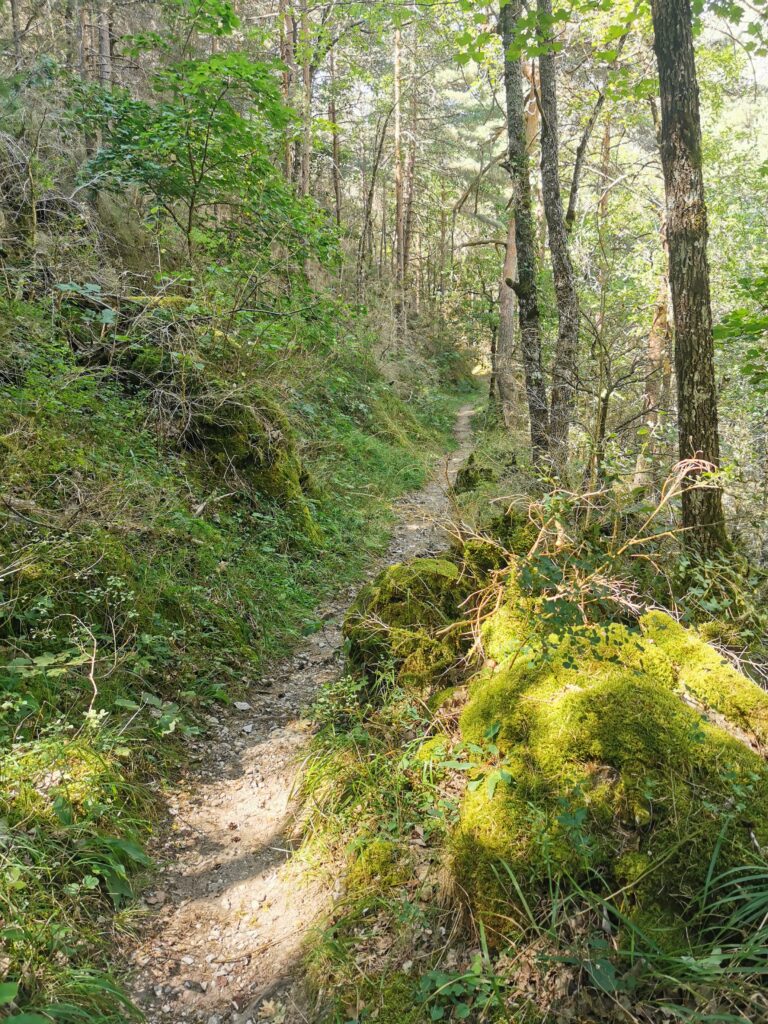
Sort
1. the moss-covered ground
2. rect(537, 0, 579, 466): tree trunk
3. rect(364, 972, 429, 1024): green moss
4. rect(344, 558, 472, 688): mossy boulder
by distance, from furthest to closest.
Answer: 1. rect(537, 0, 579, 466): tree trunk
2. rect(344, 558, 472, 688): mossy boulder
3. rect(364, 972, 429, 1024): green moss
4. the moss-covered ground

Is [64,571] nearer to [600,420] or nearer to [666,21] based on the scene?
[600,420]

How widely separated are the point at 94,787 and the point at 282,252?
32.4 feet

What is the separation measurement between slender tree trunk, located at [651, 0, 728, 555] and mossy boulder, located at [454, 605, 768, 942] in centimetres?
150

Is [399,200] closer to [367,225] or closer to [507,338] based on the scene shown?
[367,225]

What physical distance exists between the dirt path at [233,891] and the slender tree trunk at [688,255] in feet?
6.55

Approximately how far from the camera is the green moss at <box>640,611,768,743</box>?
9.06ft

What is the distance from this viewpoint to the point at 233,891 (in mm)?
3086

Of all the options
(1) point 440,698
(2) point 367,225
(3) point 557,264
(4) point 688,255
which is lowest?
(1) point 440,698

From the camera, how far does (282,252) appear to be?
10719mm

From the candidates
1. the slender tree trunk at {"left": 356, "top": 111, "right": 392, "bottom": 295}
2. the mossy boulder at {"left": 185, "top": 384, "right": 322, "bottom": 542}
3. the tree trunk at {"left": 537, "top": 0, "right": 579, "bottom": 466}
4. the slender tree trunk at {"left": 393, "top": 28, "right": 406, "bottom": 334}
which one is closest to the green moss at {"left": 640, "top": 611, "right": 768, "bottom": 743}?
the tree trunk at {"left": 537, "top": 0, "right": 579, "bottom": 466}

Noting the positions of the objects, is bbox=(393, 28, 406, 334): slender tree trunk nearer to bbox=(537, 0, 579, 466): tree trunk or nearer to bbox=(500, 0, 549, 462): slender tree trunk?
bbox=(500, 0, 549, 462): slender tree trunk

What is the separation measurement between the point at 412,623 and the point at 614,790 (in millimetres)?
1918

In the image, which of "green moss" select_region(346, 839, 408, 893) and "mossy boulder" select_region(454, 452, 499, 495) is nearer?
"green moss" select_region(346, 839, 408, 893)

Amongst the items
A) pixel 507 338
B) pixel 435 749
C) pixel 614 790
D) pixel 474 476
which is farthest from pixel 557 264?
pixel 507 338
